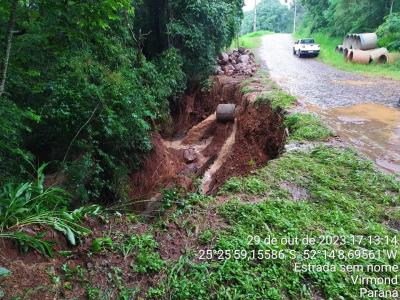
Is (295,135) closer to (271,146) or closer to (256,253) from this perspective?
(271,146)

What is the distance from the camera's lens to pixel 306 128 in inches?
277

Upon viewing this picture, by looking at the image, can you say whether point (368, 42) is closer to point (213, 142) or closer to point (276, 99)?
point (276, 99)

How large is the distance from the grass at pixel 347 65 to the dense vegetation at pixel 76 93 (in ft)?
36.8

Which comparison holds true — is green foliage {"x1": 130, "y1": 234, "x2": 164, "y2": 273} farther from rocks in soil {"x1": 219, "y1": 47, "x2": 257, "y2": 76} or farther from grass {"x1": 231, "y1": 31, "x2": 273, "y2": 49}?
grass {"x1": 231, "y1": 31, "x2": 273, "y2": 49}

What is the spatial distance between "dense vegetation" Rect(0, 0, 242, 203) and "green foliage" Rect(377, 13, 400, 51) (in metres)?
14.2

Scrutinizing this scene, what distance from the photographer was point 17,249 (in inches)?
126

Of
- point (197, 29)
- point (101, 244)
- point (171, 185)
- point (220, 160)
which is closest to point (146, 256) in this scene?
point (101, 244)

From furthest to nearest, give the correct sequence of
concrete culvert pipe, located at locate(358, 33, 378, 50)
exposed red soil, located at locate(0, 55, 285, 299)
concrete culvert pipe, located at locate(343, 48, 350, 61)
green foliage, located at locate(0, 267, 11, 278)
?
1. concrete culvert pipe, located at locate(343, 48, 350, 61)
2. concrete culvert pipe, located at locate(358, 33, 378, 50)
3. exposed red soil, located at locate(0, 55, 285, 299)
4. green foliage, located at locate(0, 267, 11, 278)

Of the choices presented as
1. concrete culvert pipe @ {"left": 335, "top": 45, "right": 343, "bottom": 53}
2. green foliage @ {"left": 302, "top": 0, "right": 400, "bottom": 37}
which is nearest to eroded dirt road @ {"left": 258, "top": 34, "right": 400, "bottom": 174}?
concrete culvert pipe @ {"left": 335, "top": 45, "right": 343, "bottom": 53}

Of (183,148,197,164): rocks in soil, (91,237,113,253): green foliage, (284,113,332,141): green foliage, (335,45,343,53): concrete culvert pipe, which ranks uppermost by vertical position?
(335,45,343,53): concrete culvert pipe

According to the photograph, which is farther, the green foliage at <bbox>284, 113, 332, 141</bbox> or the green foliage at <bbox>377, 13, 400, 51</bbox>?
the green foliage at <bbox>377, 13, 400, 51</bbox>

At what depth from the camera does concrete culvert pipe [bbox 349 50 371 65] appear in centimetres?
1758

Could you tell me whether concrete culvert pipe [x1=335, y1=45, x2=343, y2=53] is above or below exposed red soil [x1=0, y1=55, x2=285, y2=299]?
above

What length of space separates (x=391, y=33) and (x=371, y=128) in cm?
1366
